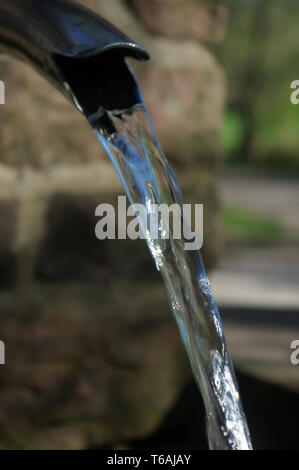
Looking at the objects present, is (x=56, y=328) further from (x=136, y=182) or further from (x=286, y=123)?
(x=286, y=123)

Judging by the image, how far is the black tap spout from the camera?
1.60 feet

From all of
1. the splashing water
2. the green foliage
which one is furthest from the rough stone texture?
the green foliage

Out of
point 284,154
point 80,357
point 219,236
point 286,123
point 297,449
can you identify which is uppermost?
point 286,123

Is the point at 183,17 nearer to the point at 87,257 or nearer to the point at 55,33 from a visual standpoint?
the point at 87,257

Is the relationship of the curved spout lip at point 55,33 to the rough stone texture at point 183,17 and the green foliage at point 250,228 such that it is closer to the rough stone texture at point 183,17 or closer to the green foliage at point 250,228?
the rough stone texture at point 183,17

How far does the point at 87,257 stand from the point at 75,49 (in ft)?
1.34

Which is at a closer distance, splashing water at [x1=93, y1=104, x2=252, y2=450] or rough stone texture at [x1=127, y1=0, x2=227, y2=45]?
splashing water at [x1=93, y1=104, x2=252, y2=450]

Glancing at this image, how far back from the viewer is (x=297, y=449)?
32.5 inches

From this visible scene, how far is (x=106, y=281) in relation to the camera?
880mm

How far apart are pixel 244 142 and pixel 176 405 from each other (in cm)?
209

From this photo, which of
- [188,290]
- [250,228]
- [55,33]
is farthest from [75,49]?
[250,228]

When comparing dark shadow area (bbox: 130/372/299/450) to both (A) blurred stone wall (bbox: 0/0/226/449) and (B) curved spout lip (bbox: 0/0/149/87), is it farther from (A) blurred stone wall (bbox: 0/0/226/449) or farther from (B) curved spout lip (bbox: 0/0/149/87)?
(B) curved spout lip (bbox: 0/0/149/87)

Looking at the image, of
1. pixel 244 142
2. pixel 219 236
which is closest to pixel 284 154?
pixel 244 142

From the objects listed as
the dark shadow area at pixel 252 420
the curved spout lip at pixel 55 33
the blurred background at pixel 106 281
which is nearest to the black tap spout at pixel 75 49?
the curved spout lip at pixel 55 33
